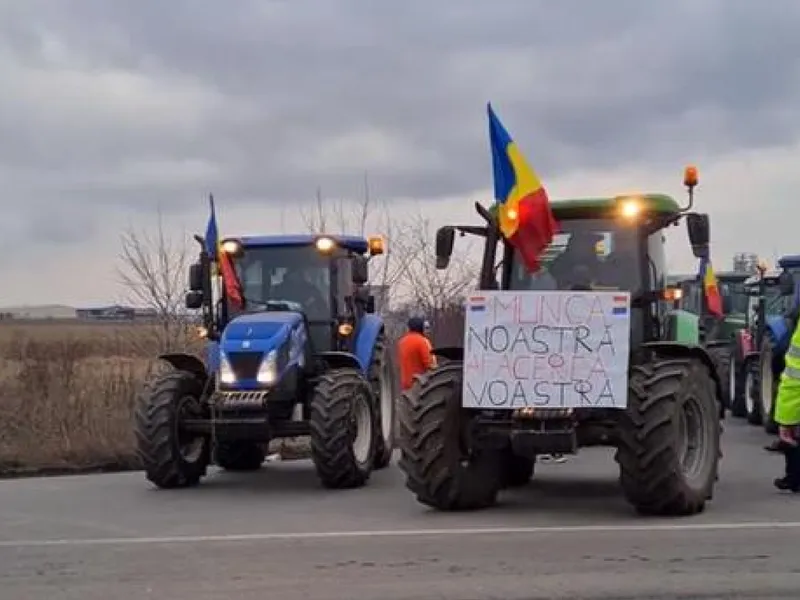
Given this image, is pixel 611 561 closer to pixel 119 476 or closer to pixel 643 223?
pixel 643 223

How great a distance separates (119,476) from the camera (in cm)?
1545

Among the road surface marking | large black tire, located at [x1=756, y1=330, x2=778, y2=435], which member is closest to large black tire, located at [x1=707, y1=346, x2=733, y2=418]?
large black tire, located at [x1=756, y1=330, x2=778, y2=435]

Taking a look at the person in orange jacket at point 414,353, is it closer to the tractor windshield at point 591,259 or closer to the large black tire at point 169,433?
the large black tire at point 169,433

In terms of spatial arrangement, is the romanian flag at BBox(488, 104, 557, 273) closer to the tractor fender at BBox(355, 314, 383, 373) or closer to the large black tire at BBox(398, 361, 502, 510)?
the large black tire at BBox(398, 361, 502, 510)

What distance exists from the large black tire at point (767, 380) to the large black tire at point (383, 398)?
230 inches

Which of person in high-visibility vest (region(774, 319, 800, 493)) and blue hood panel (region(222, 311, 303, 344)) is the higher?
blue hood panel (region(222, 311, 303, 344))

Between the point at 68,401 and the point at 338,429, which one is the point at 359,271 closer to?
the point at 338,429

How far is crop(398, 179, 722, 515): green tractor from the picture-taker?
1059 cm

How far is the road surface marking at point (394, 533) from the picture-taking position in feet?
33.3

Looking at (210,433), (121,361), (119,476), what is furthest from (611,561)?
(121,361)

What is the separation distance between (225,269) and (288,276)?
0.72 metres

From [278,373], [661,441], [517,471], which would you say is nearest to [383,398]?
[278,373]

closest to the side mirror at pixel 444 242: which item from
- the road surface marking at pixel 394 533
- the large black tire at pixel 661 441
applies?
the large black tire at pixel 661 441

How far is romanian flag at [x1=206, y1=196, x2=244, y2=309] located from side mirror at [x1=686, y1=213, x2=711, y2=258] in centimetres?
535
